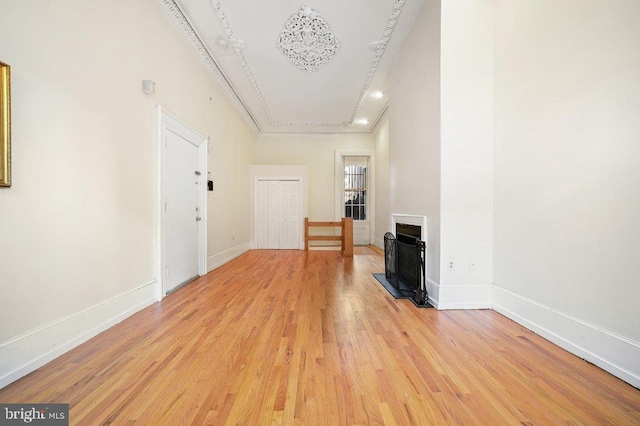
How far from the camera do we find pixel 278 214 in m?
7.13

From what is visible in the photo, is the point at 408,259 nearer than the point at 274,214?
Yes

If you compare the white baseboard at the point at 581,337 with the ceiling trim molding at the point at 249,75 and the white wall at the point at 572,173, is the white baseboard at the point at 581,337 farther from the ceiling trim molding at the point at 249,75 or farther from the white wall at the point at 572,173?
the ceiling trim molding at the point at 249,75

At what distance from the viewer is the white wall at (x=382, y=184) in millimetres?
6375

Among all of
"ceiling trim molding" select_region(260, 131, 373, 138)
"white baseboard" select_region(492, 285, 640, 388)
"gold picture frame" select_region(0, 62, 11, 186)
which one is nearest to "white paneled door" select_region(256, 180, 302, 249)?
"ceiling trim molding" select_region(260, 131, 373, 138)

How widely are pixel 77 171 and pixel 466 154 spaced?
3.24m

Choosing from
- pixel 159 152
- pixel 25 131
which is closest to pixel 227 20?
pixel 159 152

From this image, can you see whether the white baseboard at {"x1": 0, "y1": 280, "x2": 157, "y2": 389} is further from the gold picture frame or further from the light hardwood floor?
the gold picture frame

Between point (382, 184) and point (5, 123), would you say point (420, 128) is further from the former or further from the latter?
point (382, 184)

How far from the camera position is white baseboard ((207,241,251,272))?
4.33 metres

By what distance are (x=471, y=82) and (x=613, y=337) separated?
7.37ft

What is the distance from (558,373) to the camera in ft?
5.05

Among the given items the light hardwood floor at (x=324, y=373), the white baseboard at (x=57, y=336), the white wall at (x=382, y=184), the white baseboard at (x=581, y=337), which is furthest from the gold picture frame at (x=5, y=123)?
the white wall at (x=382, y=184)

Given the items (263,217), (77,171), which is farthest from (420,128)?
(263,217)

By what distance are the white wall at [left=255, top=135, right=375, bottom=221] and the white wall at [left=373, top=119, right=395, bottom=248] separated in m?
0.63
